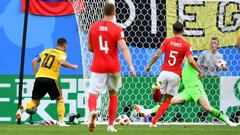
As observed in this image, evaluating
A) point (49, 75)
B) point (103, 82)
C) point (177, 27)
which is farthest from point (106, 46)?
point (49, 75)

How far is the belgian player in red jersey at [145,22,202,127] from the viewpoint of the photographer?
14913 millimetres

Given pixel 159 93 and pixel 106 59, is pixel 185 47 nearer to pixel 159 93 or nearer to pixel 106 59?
pixel 159 93

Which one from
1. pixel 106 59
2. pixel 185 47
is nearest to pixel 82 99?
pixel 185 47

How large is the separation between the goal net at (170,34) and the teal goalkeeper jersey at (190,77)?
8.60ft

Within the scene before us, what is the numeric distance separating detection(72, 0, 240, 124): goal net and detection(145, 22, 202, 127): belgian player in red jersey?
2.93m

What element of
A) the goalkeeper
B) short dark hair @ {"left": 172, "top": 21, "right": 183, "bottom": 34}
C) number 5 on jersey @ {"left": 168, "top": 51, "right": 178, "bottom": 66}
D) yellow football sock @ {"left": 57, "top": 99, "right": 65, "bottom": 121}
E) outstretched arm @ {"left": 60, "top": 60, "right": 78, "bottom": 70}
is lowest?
yellow football sock @ {"left": 57, "top": 99, "right": 65, "bottom": 121}

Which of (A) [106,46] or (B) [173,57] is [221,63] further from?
(A) [106,46]

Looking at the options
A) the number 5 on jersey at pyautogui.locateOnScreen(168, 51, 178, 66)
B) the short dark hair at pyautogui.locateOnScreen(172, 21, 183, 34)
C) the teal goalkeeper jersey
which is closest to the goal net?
the teal goalkeeper jersey

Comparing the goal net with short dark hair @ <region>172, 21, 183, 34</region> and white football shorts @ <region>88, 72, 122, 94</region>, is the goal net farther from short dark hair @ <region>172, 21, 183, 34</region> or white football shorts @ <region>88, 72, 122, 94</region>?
white football shorts @ <region>88, 72, 122, 94</region>

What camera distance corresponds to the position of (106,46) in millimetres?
12461

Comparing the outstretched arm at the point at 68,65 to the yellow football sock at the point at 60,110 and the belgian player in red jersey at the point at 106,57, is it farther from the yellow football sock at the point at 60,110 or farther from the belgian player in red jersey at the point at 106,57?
the belgian player in red jersey at the point at 106,57

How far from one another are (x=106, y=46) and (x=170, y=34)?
6.20 metres

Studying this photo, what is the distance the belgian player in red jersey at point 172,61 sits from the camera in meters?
14.9

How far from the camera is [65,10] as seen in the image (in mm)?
18859
